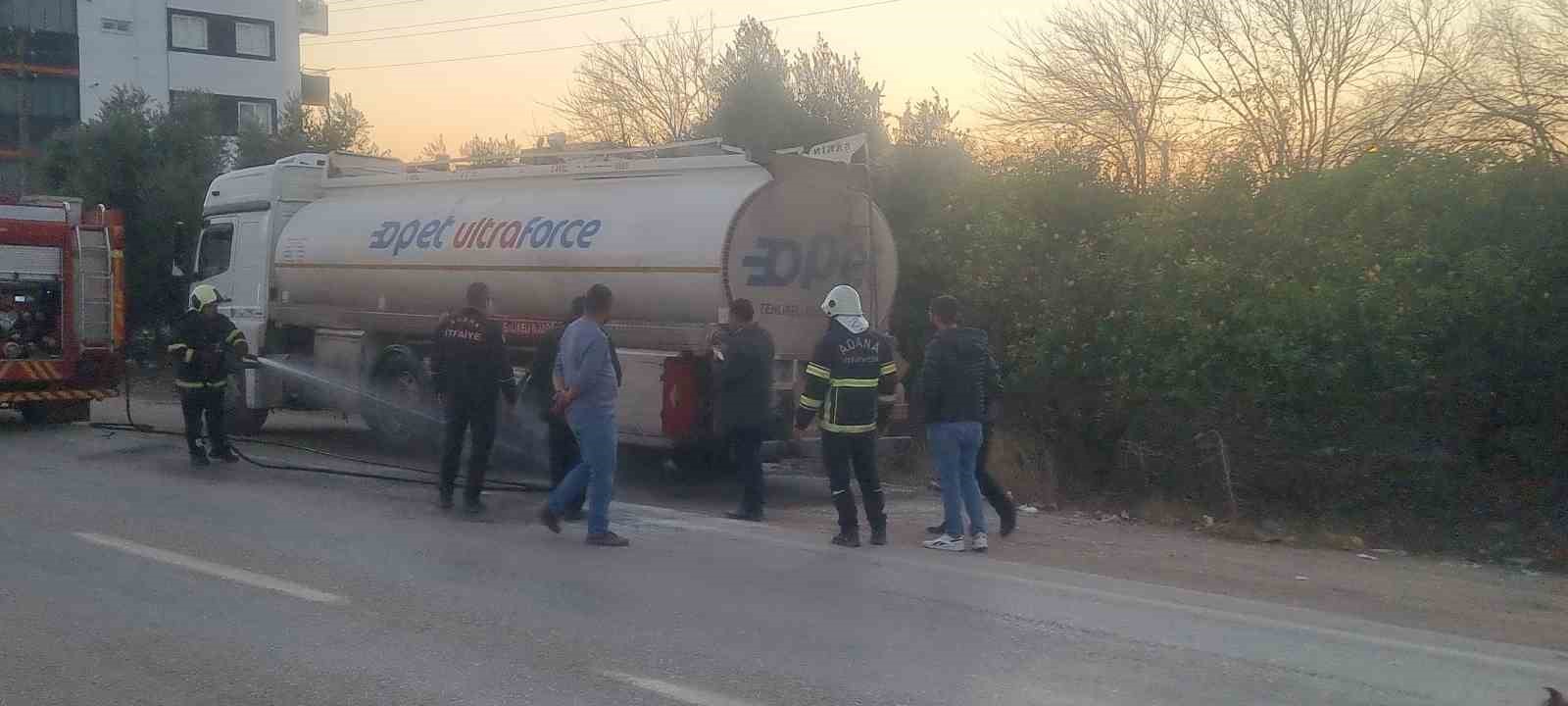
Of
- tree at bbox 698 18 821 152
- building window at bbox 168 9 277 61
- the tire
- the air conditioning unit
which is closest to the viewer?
the tire

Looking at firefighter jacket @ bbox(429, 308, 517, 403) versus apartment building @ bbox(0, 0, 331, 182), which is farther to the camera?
apartment building @ bbox(0, 0, 331, 182)

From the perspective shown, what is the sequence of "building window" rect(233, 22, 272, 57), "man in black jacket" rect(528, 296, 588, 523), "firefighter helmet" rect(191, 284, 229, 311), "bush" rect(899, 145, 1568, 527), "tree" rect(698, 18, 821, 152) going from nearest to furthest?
"bush" rect(899, 145, 1568, 527) < "man in black jacket" rect(528, 296, 588, 523) < "firefighter helmet" rect(191, 284, 229, 311) < "tree" rect(698, 18, 821, 152) < "building window" rect(233, 22, 272, 57)

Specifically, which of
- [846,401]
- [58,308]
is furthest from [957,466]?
[58,308]

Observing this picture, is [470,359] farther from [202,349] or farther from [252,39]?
[252,39]

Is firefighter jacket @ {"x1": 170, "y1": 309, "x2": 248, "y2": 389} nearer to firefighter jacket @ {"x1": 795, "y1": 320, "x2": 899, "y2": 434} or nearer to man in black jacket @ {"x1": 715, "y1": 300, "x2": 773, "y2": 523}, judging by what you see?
man in black jacket @ {"x1": 715, "y1": 300, "x2": 773, "y2": 523}

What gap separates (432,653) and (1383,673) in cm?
434

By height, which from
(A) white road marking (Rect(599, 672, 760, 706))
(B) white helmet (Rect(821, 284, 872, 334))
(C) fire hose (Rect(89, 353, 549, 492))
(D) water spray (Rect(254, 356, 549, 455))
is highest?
(B) white helmet (Rect(821, 284, 872, 334))

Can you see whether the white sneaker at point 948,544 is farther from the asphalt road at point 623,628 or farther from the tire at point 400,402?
the tire at point 400,402

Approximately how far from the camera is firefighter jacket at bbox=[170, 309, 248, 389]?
12.6 meters

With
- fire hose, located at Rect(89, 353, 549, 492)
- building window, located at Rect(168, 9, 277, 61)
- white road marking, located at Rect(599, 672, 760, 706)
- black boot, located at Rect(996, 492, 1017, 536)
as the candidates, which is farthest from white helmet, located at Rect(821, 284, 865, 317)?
building window, located at Rect(168, 9, 277, 61)

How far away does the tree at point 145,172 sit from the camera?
25766 mm

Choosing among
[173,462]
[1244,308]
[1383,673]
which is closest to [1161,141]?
[1244,308]

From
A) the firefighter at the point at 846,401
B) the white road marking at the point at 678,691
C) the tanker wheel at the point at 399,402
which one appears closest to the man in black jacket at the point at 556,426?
the firefighter at the point at 846,401

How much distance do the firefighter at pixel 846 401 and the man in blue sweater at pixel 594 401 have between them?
1.30 m
